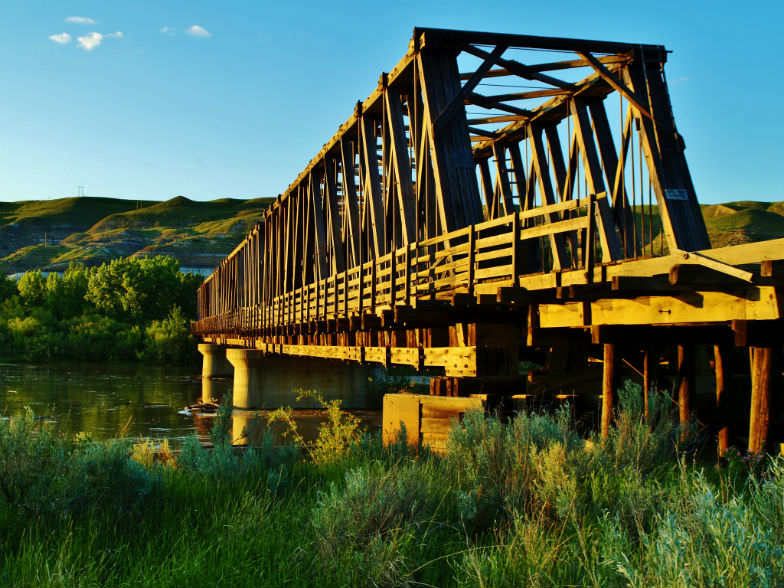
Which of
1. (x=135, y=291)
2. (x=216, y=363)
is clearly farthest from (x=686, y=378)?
(x=135, y=291)

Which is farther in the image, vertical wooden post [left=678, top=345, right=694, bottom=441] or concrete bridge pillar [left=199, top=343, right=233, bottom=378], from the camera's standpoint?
concrete bridge pillar [left=199, top=343, right=233, bottom=378]

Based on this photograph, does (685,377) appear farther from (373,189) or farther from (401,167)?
(373,189)

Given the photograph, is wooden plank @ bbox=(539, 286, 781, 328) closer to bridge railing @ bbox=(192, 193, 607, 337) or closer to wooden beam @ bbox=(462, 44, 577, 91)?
bridge railing @ bbox=(192, 193, 607, 337)

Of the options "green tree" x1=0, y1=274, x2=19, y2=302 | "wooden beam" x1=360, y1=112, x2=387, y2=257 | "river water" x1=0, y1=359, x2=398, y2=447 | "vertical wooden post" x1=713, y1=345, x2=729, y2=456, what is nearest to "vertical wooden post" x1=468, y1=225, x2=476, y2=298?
"vertical wooden post" x1=713, y1=345, x2=729, y2=456

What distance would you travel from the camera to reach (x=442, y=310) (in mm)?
12523

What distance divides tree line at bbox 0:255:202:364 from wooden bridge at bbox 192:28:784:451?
62741 mm

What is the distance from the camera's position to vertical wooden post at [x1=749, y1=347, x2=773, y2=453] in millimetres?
8586

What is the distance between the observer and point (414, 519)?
599 centimetres

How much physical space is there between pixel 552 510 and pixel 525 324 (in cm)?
644

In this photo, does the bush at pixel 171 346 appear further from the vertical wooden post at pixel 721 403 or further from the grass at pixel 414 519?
the grass at pixel 414 519

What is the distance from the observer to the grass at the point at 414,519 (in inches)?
179

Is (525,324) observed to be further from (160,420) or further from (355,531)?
(160,420)

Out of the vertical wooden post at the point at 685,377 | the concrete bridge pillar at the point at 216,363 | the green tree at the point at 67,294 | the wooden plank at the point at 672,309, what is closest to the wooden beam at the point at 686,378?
the vertical wooden post at the point at 685,377

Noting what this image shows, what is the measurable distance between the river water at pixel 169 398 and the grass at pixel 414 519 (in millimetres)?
19497
